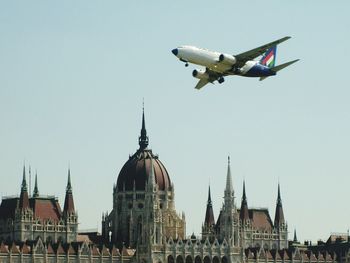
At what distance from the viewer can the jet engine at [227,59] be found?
121 meters

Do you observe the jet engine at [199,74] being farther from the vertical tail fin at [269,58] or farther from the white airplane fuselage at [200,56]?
the vertical tail fin at [269,58]

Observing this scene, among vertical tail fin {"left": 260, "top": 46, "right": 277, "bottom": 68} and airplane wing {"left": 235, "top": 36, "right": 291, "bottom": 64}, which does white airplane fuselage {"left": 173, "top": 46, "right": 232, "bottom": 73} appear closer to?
airplane wing {"left": 235, "top": 36, "right": 291, "bottom": 64}

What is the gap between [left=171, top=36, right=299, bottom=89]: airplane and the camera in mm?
118750

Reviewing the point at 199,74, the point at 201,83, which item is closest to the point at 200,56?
the point at 199,74

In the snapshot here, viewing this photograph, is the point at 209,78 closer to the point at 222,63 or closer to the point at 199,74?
the point at 199,74

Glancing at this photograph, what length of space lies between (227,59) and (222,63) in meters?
0.60

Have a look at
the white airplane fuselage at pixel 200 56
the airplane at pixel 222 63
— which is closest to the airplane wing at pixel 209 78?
the airplane at pixel 222 63

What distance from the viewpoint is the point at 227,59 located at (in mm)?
121375

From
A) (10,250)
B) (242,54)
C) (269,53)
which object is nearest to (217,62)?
(242,54)

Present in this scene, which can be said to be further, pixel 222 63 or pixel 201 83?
pixel 201 83

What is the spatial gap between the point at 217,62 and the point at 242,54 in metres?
3.73

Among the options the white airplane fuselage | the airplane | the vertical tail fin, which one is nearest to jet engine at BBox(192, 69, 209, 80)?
the airplane

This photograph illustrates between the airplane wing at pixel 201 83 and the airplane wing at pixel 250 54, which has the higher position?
the airplane wing at pixel 250 54

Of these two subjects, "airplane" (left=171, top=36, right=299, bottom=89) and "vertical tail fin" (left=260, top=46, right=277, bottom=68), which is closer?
"airplane" (left=171, top=36, right=299, bottom=89)
